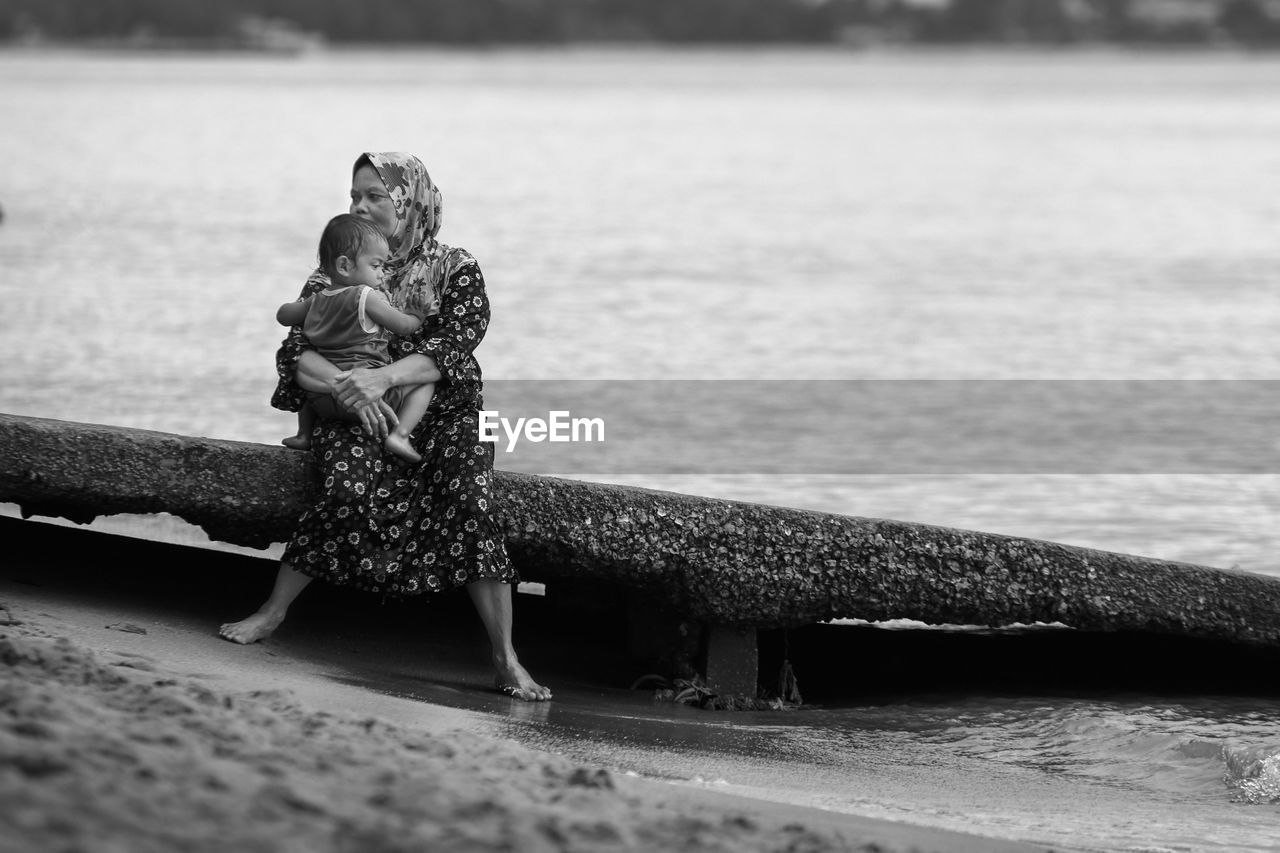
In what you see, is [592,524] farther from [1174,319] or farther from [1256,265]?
[1256,265]

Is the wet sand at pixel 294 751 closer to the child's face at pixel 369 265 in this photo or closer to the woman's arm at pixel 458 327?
the woman's arm at pixel 458 327

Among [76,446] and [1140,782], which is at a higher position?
[76,446]

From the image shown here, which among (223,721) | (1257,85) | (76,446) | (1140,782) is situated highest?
(1257,85)

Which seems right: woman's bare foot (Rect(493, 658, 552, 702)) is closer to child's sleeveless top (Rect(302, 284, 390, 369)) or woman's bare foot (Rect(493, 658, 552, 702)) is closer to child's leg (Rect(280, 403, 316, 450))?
child's leg (Rect(280, 403, 316, 450))

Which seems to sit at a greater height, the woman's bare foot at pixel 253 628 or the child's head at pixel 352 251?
the child's head at pixel 352 251

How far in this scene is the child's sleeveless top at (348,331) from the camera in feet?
18.2

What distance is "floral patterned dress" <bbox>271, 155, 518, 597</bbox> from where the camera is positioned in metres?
5.41

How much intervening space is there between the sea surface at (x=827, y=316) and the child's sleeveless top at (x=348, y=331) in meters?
1.22

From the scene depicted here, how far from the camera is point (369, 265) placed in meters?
5.61

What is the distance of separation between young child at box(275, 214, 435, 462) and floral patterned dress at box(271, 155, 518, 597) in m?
0.08

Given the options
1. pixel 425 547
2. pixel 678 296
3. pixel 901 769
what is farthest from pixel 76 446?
pixel 678 296

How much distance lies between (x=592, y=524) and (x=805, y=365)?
992cm

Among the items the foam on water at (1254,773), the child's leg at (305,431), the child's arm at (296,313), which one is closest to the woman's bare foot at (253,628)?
the child's leg at (305,431)

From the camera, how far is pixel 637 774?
4586 mm
